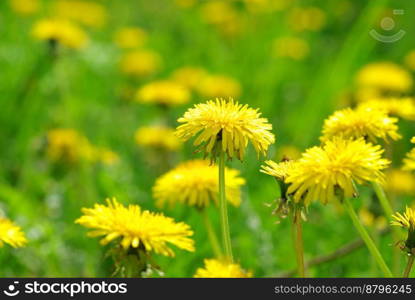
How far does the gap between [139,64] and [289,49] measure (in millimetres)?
768

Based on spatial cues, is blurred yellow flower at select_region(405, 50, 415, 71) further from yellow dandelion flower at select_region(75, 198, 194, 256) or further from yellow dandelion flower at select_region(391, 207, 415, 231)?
yellow dandelion flower at select_region(75, 198, 194, 256)

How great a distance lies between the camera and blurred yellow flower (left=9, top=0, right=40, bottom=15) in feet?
13.2

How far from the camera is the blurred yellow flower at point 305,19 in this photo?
14.1 feet

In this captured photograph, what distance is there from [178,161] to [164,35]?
1.87 metres

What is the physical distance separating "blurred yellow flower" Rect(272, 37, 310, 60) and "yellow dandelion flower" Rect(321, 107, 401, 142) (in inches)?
98.6

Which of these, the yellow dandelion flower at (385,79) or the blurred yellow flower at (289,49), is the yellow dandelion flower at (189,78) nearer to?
the blurred yellow flower at (289,49)

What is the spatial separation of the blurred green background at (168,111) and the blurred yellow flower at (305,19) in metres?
0.02

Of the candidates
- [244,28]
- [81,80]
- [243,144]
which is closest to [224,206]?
[243,144]

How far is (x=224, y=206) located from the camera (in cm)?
115

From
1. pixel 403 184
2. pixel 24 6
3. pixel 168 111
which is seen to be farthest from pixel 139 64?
pixel 403 184

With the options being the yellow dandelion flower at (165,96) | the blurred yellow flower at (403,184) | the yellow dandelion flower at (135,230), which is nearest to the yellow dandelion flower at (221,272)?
the yellow dandelion flower at (135,230)

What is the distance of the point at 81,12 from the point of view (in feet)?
15.0

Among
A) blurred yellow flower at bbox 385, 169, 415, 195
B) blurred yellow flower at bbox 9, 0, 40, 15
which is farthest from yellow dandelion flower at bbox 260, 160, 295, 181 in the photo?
blurred yellow flower at bbox 9, 0, 40, 15

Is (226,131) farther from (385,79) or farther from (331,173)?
(385,79)
